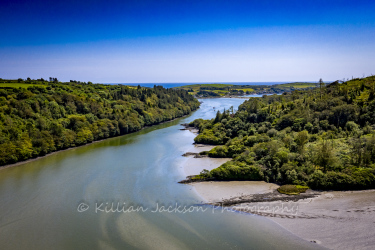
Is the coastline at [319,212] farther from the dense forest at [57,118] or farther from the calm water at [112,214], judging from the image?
the dense forest at [57,118]

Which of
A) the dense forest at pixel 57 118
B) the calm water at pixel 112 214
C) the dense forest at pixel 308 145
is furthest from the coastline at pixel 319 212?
the dense forest at pixel 57 118

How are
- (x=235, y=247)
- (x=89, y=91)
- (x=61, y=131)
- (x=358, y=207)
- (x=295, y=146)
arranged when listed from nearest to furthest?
(x=235, y=247)
(x=358, y=207)
(x=295, y=146)
(x=61, y=131)
(x=89, y=91)

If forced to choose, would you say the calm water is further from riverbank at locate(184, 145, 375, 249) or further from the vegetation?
the vegetation

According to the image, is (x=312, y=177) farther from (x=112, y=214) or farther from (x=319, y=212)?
(x=112, y=214)

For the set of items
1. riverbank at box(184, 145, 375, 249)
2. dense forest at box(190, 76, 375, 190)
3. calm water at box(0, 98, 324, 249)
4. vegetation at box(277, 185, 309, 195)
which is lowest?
calm water at box(0, 98, 324, 249)

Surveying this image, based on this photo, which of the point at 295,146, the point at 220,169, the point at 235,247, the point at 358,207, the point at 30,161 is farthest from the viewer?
the point at 30,161

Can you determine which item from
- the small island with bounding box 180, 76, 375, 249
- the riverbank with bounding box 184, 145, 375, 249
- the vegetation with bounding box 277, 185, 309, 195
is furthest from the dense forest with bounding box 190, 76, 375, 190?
the riverbank with bounding box 184, 145, 375, 249

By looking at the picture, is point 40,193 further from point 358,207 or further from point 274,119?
point 274,119

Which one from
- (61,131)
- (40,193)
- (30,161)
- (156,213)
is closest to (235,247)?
(156,213)
